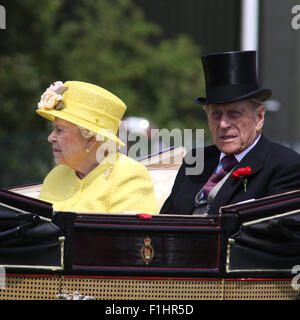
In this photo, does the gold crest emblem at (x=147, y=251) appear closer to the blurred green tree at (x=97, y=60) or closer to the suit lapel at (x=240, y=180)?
the suit lapel at (x=240, y=180)

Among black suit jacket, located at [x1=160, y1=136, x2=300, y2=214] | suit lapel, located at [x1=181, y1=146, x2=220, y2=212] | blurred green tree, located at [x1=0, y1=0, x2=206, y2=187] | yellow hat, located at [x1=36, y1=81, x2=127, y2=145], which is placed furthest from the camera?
blurred green tree, located at [x1=0, y1=0, x2=206, y2=187]

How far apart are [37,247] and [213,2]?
12.1 metres

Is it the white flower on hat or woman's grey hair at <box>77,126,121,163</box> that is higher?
the white flower on hat

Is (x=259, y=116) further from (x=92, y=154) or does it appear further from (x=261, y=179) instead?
(x=92, y=154)

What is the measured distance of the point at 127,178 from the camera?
3625mm

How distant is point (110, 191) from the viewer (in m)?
3.62

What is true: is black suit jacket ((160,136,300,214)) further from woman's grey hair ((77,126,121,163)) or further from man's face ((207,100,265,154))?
woman's grey hair ((77,126,121,163))

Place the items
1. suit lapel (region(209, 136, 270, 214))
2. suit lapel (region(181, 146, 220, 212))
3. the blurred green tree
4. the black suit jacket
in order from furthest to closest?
the blurred green tree → suit lapel (region(181, 146, 220, 212)) → suit lapel (region(209, 136, 270, 214)) → the black suit jacket

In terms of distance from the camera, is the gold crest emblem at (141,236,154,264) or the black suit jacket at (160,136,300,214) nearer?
the gold crest emblem at (141,236,154,264)

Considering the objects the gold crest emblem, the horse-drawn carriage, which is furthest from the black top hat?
the gold crest emblem

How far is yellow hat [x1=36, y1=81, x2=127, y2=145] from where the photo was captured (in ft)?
12.0

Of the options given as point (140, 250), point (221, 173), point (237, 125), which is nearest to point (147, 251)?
point (140, 250)

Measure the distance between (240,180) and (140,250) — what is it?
75 centimetres
